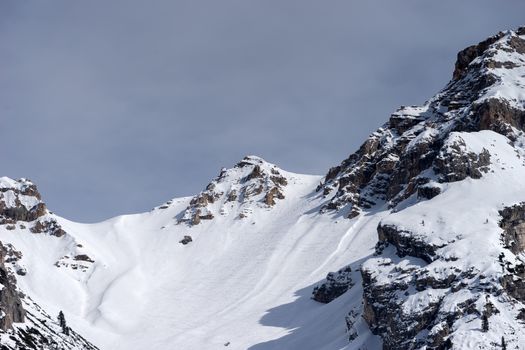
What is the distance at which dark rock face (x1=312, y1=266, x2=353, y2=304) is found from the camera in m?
174

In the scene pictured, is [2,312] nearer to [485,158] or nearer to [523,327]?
[523,327]

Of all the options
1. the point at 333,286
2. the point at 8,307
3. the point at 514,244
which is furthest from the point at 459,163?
the point at 8,307

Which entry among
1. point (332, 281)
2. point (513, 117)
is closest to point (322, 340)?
point (332, 281)

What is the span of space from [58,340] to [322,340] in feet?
168

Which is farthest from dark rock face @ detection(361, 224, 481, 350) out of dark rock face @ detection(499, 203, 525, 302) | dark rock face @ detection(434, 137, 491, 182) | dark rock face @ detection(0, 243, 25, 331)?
dark rock face @ detection(0, 243, 25, 331)

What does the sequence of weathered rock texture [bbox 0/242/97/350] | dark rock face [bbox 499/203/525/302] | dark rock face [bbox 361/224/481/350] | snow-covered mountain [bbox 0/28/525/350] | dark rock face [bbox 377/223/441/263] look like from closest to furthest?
weathered rock texture [bbox 0/242/97/350]
dark rock face [bbox 361/224/481/350]
snow-covered mountain [bbox 0/28/525/350]
dark rock face [bbox 499/203/525/302]
dark rock face [bbox 377/223/441/263]

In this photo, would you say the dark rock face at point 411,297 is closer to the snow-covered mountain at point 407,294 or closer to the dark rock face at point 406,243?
the dark rock face at point 406,243

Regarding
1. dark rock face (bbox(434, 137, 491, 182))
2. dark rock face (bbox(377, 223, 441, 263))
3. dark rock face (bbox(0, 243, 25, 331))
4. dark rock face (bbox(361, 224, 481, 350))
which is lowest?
dark rock face (bbox(361, 224, 481, 350))

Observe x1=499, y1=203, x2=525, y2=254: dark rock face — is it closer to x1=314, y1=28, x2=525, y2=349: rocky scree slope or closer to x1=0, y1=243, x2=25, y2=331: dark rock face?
x1=314, y1=28, x2=525, y2=349: rocky scree slope

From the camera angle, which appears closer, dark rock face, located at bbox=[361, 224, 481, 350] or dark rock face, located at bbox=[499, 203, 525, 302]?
dark rock face, located at bbox=[361, 224, 481, 350]

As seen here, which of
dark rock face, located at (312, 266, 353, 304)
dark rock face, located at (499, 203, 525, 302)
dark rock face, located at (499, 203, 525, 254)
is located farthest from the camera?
dark rock face, located at (312, 266, 353, 304)

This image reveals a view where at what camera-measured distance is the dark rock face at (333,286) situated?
174m

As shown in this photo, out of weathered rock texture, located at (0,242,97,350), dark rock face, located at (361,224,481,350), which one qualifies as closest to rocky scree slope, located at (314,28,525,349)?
dark rock face, located at (361,224,481,350)

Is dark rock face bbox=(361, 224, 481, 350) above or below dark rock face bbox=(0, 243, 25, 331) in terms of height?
below
